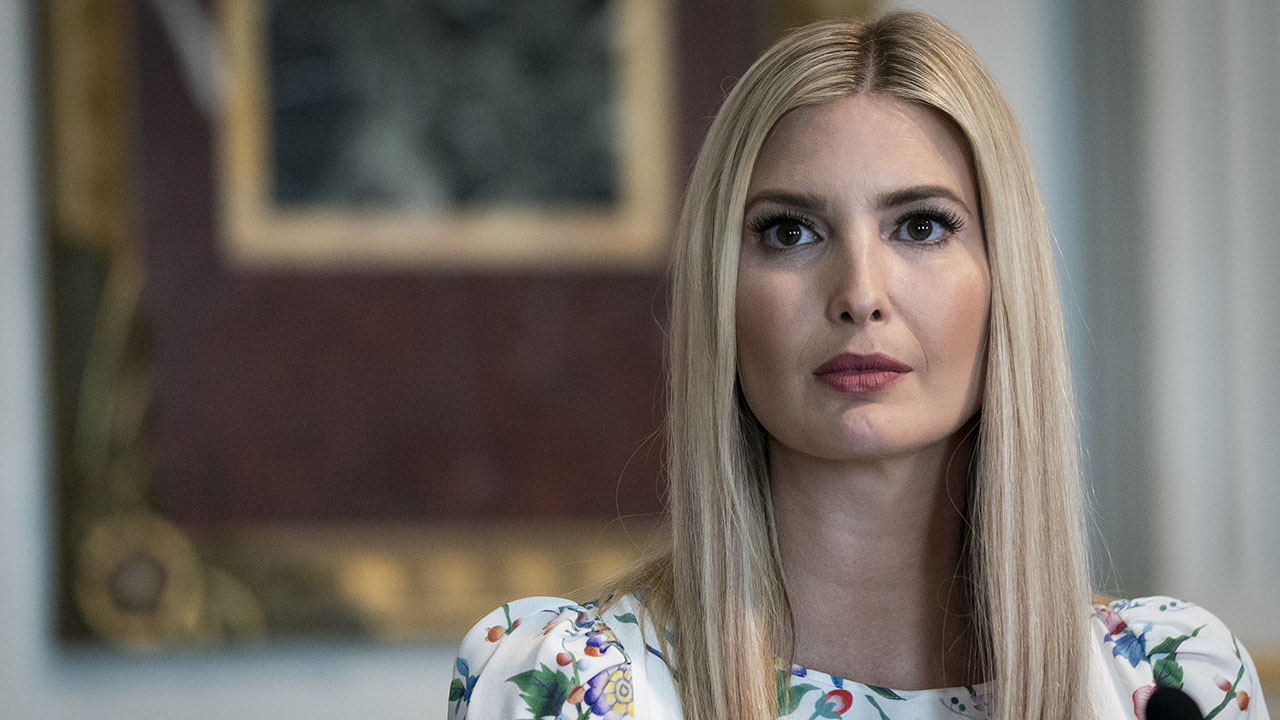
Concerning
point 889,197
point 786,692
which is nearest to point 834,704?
point 786,692

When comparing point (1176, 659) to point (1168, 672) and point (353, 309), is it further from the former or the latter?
point (353, 309)

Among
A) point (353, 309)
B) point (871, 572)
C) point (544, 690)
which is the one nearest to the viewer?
point (544, 690)

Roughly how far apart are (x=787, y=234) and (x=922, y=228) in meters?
0.12

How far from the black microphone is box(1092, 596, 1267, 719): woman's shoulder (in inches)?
1.8

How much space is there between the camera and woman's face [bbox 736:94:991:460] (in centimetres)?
117

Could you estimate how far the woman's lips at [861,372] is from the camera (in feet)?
3.82

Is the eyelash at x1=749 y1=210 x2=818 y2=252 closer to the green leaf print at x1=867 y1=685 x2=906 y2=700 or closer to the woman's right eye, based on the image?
the woman's right eye

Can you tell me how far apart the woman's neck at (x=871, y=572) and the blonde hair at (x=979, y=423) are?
2 centimetres

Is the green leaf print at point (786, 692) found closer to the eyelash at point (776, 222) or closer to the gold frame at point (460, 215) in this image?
the eyelash at point (776, 222)

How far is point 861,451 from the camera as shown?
1184mm

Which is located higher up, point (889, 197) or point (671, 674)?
point (889, 197)

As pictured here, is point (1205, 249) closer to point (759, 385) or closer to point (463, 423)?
point (463, 423)

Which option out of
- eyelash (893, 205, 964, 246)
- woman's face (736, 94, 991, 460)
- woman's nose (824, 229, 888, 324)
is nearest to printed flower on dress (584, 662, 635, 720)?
woman's face (736, 94, 991, 460)

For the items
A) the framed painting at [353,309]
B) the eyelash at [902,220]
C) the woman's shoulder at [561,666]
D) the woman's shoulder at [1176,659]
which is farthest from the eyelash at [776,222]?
the framed painting at [353,309]
